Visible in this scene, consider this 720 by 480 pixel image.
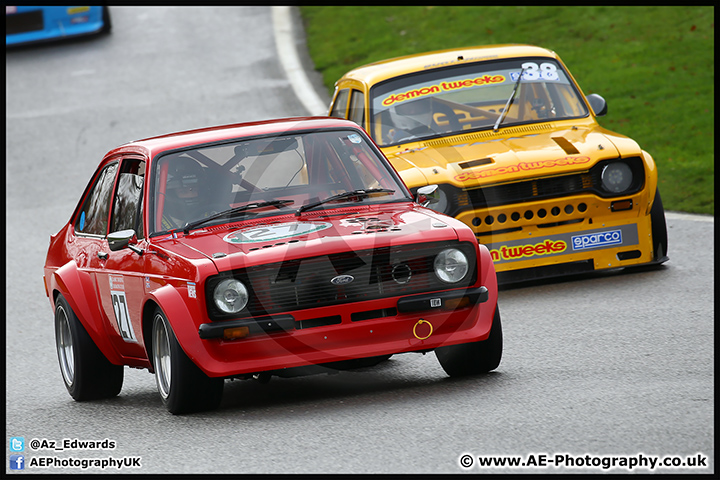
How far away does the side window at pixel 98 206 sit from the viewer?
729 cm

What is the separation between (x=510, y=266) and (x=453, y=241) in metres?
3.10

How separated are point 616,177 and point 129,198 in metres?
3.97

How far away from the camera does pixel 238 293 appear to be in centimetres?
566

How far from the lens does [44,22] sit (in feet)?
81.7

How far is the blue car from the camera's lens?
972 inches

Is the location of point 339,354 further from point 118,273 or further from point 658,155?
point 658,155

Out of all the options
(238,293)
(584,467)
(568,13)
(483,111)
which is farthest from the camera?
(568,13)

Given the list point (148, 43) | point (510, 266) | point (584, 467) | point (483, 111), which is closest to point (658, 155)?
point (483, 111)

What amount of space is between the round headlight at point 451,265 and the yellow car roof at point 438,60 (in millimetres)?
4491

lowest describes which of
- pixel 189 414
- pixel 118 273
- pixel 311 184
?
pixel 189 414

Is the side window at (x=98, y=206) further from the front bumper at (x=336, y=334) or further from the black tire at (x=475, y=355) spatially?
the black tire at (x=475, y=355)

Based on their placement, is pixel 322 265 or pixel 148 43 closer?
pixel 322 265

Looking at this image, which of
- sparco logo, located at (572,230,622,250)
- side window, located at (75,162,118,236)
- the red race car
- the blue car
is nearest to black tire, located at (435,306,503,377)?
the red race car

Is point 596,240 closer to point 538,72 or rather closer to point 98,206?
point 538,72
